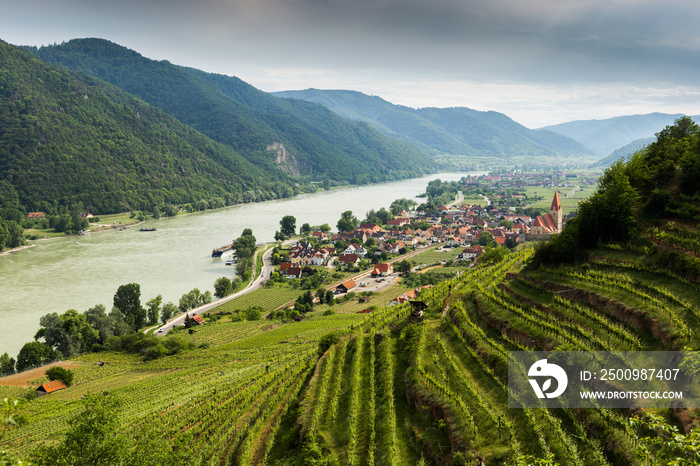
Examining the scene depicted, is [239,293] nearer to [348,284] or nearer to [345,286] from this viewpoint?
[345,286]

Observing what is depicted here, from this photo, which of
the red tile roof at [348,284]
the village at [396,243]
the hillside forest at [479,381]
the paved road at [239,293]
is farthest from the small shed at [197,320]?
the hillside forest at [479,381]

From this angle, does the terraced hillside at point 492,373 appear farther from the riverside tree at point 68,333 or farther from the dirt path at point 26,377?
the riverside tree at point 68,333

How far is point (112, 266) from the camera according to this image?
67.6 meters

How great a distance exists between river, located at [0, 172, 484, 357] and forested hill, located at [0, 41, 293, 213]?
2641cm

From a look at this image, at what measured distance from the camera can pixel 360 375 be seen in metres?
16.8

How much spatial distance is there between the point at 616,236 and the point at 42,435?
27.7 m

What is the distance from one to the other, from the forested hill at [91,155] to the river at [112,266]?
86.7 ft

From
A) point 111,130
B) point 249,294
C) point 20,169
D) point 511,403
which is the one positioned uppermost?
point 111,130

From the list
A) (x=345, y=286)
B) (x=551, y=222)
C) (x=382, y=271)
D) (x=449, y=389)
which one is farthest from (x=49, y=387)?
(x=551, y=222)

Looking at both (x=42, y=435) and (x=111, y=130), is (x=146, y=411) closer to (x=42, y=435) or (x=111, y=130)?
(x=42, y=435)

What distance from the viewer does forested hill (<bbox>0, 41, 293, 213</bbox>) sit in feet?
404

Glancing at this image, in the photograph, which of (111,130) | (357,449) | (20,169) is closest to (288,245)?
(357,449)

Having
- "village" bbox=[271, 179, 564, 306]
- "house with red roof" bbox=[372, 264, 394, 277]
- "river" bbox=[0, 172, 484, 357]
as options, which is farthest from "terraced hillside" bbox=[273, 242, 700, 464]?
A: "house with red roof" bbox=[372, 264, 394, 277]

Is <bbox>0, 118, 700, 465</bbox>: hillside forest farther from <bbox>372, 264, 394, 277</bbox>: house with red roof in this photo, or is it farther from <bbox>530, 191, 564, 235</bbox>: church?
<bbox>372, 264, 394, 277</bbox>: house with red roof
